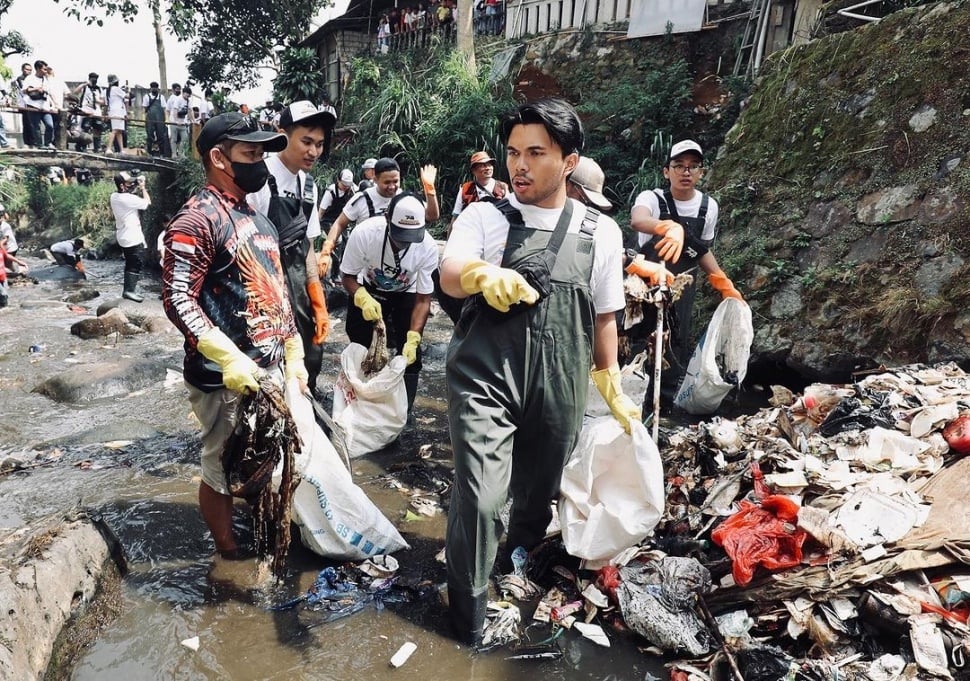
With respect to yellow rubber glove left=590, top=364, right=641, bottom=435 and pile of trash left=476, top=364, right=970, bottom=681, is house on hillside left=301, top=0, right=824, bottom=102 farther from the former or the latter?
yellow rubber glove left=590, top=364, right=641, bottom=435

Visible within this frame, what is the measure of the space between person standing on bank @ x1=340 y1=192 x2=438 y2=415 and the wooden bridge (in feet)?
36.6

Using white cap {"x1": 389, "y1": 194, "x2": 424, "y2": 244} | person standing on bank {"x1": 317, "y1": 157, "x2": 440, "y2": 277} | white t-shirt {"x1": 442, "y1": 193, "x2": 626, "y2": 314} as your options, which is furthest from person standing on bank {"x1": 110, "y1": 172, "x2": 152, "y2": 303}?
white t-shirt {"x1": 442, "y1": 193, "x2": 626, "y2": 314}

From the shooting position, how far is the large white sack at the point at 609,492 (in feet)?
8.59

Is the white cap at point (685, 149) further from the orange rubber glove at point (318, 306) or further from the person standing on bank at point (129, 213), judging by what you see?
the person standing on bank at point (129, 213)

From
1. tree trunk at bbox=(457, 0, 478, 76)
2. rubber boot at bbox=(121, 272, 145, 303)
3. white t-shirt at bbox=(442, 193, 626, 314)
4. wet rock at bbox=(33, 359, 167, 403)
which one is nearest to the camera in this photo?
white t-shirt at bbox=(442, 193, 626, 314)

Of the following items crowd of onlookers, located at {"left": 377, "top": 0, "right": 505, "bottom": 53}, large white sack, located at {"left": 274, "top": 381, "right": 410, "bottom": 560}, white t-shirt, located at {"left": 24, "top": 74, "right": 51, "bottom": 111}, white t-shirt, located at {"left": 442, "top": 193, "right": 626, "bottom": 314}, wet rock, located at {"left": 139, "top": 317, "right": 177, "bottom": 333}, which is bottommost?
wet rock, located at {"left": 139, "top": 317, "right": 177, "bottom": 333}

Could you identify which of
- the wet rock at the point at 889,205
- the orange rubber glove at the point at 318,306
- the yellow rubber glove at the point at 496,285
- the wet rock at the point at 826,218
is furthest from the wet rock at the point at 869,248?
the orange rubber glove at the point at 318,306

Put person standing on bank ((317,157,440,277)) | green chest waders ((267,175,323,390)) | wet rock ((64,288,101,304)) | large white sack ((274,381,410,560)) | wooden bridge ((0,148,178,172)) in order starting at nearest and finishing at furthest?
1. large white sack ((274,381,410,560))
2. green chest waders ((267,175,323,390))
3. person standing on bank ((317,157,440,277))
4. wet rock ((64,288,101,304))
5. wooden bridge ((0,148,178,172))

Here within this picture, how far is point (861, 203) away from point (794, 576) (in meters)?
4.16

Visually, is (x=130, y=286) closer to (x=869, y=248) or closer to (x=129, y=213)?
(x=129, y=213)

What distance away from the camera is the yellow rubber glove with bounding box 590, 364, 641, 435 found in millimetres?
2691

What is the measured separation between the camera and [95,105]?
16438 millimetres

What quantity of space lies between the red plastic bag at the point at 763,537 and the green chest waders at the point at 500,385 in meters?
0.90

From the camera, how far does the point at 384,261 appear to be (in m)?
4.27
